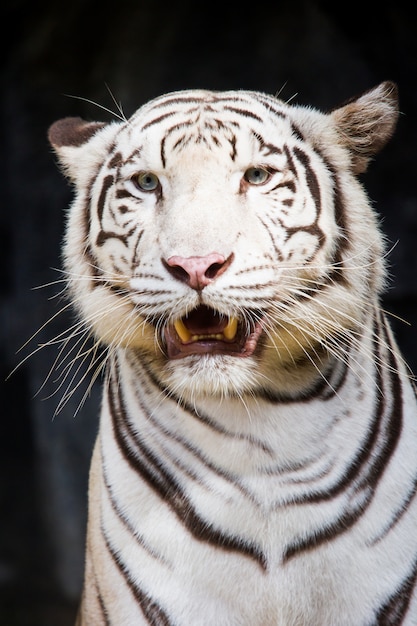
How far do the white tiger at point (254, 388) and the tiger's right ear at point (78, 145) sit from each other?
2 cm

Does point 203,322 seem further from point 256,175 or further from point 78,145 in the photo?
A: point 78,145

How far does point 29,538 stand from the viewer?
3.31 metres

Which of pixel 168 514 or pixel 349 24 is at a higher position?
pixel 349 24

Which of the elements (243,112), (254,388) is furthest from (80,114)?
(254,388)

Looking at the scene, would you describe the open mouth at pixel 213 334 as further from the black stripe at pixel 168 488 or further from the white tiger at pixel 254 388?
the black stripe at pixel 168 488

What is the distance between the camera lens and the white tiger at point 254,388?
1.42 meters

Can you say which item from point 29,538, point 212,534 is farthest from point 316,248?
point 29,538

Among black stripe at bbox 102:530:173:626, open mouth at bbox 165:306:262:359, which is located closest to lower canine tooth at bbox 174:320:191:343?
open mouth at bbox 165:306:262:359

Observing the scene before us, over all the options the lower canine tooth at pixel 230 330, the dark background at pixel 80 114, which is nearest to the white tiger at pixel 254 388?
the lower canine tooth at pixel 230 330

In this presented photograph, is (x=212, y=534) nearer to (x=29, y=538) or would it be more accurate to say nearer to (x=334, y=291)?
(x=334, y=291)

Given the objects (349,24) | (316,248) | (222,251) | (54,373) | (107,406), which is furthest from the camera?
(54,373)

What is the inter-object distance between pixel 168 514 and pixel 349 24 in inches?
74.5

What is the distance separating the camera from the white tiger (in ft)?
4.65

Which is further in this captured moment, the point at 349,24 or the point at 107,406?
the point at 349,24
